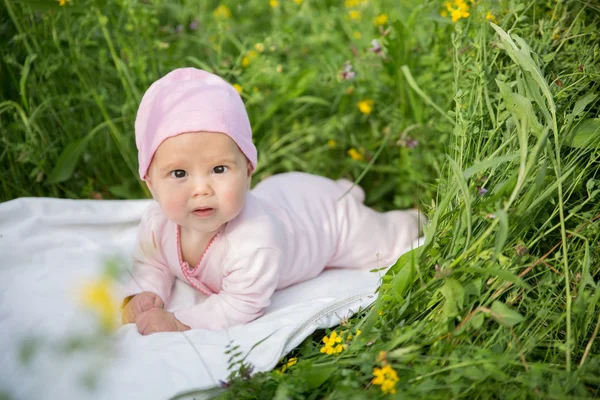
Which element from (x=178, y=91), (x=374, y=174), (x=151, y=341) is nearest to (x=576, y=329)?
(x=151, y=341)

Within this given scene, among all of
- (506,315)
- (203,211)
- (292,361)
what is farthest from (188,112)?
(506,315)

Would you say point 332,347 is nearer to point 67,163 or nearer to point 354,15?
point 67,163

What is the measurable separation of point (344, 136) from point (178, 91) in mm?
1113

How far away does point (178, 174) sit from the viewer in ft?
5.77

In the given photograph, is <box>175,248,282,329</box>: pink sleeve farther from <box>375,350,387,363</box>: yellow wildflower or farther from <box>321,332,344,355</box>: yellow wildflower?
<box>375,350,387,363</box>: yellow wildflower

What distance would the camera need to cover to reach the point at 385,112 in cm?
262

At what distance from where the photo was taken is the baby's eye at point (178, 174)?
175cm

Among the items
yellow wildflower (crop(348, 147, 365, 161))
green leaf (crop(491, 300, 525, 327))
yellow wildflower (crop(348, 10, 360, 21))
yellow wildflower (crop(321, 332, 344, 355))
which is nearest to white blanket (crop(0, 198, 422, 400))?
yellow wildflower (crop(321, 332, 344, 355))

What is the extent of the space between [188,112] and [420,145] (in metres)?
1.12

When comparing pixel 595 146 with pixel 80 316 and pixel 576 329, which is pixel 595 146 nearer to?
pixel 576 329

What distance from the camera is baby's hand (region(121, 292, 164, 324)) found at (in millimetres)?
1899

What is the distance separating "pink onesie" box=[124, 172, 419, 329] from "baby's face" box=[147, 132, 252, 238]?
0.13 metres

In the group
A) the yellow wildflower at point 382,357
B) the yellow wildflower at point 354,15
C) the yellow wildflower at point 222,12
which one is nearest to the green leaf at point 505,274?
the yellow wildflower at point 382,357

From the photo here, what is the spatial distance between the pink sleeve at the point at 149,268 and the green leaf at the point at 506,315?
40.6 inches
